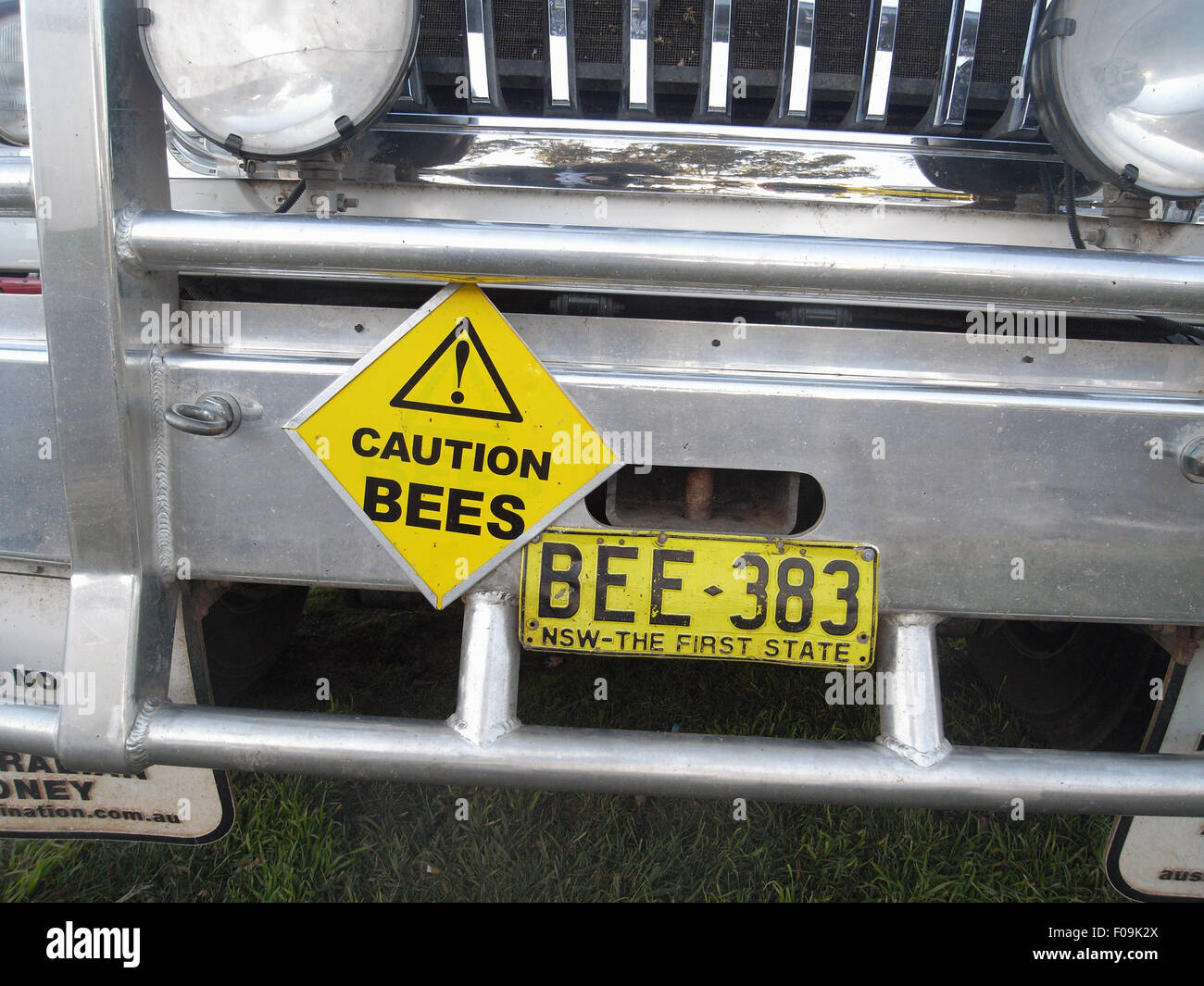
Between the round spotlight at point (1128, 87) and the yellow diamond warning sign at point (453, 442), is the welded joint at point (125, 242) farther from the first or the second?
the round spotlight at point (1128, 87)

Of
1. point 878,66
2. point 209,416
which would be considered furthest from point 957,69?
point 209,416

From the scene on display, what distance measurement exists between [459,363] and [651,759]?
0.61m

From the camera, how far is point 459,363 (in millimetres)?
1170

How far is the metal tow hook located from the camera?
1123 millimetres

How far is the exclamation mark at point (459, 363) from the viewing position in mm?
1163

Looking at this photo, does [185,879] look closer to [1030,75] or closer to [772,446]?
[772,446]

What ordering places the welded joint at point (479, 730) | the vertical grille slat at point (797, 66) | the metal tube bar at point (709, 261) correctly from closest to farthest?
the metal tube bar at point (709, 261)
the welded joint at point (479, 730)
the vertical grille slat at point (797, 66)

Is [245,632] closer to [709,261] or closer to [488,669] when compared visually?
[488,669]

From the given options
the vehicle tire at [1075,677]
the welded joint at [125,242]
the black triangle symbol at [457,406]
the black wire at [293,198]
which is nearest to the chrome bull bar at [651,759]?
the black triangle symbol at [457,406]

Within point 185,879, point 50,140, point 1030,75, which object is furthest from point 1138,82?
point 185,879

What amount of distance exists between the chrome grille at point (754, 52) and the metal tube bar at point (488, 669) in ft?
2.63

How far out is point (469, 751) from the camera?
114 centimetres

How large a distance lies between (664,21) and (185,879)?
1861 mm

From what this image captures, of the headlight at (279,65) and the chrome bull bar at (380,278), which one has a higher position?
the headlight at (279,65)
